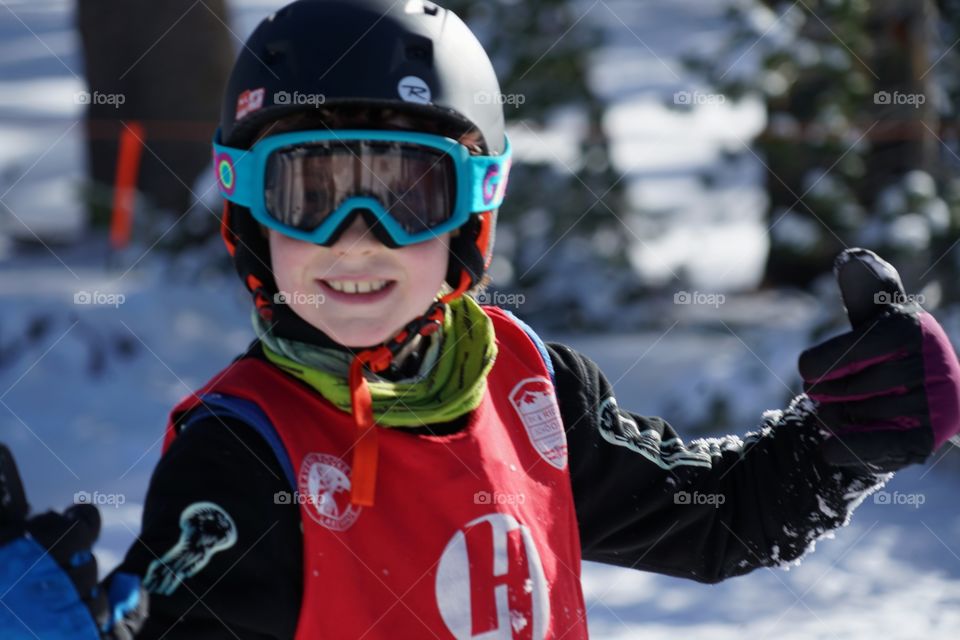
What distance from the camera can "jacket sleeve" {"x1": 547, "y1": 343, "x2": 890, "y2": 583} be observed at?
7.52 ft

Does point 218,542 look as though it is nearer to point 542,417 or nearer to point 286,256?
point 286,256

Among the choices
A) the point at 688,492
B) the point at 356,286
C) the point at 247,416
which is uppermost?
the point at 356,286

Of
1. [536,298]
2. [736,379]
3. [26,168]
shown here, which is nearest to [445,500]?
[736,379]

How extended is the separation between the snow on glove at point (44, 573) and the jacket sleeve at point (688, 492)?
1049 mm

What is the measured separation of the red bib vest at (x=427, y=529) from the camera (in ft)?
6.10

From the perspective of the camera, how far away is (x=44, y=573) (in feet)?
4.57

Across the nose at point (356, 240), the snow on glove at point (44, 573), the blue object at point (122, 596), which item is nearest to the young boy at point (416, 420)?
the nose at point (356, 240)

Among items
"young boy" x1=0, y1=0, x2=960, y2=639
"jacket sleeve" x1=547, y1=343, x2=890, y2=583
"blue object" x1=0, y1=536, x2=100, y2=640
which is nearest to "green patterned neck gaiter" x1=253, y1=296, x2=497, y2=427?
"young boy" x1=0, y1=0, x2=960, y2=639

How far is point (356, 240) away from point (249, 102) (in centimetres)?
33

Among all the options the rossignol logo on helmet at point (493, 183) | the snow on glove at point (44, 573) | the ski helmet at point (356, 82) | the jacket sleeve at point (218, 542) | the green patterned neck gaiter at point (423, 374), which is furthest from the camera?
the rossignol logo on helmet at point (493, 183)

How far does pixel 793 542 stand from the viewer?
7.63ft

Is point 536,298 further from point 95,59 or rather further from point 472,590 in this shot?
point 472,590

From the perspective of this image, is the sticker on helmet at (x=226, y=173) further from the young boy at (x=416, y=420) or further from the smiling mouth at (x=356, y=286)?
the smiling mouth at (x=356, y=286)

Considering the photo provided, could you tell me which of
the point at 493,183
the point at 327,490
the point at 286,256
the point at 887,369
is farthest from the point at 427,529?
the point at 887,369
